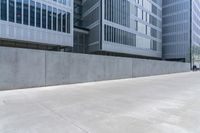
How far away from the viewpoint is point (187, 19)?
6069 centimetres

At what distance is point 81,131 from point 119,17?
40928mm

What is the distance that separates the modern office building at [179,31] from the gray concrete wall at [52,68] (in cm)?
5009

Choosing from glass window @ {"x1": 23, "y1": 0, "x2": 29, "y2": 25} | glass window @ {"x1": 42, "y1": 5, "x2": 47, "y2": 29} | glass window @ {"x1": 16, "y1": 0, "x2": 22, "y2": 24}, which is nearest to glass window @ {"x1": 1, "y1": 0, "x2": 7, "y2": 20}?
glass window @ {"x1": 16, "y1": 0, "x2": 22, "y2": 24}

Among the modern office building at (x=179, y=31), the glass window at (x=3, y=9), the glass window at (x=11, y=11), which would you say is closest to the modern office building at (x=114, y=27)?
the modern office building at (x=179, y=31)

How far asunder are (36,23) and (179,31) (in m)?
52.3

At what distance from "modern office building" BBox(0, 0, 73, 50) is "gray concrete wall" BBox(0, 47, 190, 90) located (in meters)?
15.5

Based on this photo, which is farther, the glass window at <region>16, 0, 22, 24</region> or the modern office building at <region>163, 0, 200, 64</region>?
the modern office building at <region>163, 0, 200, 64</region>

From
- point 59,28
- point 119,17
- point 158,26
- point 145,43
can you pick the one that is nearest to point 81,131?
point 59,28

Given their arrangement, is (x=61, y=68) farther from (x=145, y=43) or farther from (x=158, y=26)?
(x=158, y=26)

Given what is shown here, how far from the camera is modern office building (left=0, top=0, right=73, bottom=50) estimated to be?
24.1 m

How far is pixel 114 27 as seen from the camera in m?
40.4

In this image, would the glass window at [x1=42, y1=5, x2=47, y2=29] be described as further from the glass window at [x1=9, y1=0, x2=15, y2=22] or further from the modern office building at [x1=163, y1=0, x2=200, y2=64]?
the modern office building at [x1=163, y1=0, x2=200, y2=64]

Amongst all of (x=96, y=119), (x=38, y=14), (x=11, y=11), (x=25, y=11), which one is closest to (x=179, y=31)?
(x=38, y=14)

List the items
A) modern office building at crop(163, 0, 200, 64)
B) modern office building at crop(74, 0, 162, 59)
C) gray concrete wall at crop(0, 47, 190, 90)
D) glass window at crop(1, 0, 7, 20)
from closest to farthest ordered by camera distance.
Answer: gray concrete wall at crop(0, 47, 190, 90), glass window at crop(1, 0, 7, 20), modern office building at crop(74, 0, 162, 59), modern office building at crop(163, 0, 200, 64)
